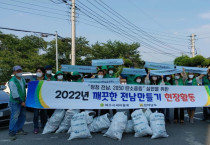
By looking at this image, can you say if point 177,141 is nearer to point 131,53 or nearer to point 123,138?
point 123,138

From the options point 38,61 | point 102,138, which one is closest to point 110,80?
point 102,138

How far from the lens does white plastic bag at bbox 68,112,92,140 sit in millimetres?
4887

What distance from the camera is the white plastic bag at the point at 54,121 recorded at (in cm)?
543

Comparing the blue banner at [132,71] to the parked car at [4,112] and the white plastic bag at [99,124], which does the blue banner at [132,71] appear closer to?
the white plastic bag at [99,124]

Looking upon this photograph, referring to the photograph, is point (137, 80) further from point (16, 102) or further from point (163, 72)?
point (16, 102)

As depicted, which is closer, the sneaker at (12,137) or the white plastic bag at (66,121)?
the sneaker at (12,137)

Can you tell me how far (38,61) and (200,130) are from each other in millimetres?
25326

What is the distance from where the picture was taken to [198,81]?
6.99 meters

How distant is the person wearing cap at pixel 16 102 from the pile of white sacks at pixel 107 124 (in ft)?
2.36

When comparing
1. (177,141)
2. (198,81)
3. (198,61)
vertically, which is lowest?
(177,141)

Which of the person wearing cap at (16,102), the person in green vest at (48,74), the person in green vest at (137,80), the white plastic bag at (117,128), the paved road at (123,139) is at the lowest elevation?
the paved road at (123,139)

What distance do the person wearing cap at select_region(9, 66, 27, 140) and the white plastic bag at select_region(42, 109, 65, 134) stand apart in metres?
0.60

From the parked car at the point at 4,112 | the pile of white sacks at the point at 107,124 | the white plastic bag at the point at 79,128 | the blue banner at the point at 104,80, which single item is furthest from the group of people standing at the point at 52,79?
the white plastic bag at the point at 79,128

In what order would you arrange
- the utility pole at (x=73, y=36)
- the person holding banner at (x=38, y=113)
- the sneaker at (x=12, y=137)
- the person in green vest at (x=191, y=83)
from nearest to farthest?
the sneaker at (x=12, y=137), the person holding banner at (x=38, y=113), the person in green vest at (x=191, y=83), the utility pole at (x=73, y=36)
